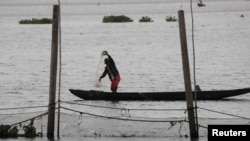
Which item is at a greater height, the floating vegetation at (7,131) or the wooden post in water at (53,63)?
the wooden post in water at (53,63)

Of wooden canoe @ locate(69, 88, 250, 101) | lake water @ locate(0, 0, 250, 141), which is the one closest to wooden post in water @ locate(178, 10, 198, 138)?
lake water @ locate(0, 0, 250, 141)

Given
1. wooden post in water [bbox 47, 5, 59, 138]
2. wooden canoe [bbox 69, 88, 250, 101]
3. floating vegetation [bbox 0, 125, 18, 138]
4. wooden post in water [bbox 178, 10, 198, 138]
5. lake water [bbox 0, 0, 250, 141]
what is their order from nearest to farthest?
wooden post in water [bbox 178, 10, 198, 138], wooden post in water [bbox 47, 5, 59, 138], floating vegetation [bbox 0, 125, 18, 138], lake water [bbox 0, 0, 250, 141], wooden canoe [bbox 69, 88, 250, 101]

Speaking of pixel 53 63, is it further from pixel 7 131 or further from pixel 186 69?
pixel 186 69

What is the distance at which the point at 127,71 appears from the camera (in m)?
38.8

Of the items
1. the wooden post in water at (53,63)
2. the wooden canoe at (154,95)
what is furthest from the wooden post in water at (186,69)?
the wooden canoe at (154,95)

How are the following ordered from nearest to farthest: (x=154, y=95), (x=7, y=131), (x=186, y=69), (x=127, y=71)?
1. (x=186, y=69)
2. (x=7, y=131)
3. (x=154, y=95)
4. (x=127, y=71)

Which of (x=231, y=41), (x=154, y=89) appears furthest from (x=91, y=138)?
(x=231, y=41)

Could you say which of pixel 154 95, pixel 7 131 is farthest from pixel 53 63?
pixel 154 95

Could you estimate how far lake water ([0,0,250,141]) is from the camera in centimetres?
2009

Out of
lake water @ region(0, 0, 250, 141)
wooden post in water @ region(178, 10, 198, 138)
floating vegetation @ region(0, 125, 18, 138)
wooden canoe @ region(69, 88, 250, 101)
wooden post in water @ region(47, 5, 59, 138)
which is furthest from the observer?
wooden canoe @ region(69, 88, 250, 101)

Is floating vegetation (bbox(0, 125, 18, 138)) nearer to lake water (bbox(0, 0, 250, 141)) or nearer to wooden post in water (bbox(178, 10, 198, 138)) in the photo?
lake water (bbox(0, 0, 250, 141))

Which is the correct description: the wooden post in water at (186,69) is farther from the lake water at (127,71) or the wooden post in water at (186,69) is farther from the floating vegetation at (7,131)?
the floating vegetation at (7,131)

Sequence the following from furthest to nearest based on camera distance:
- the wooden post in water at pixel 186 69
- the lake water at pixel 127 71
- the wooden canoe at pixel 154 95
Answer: the wooden canoe at pixel 154 95 → the lake water at pixel 127 71 → the wooden post in water at pixel 186 69

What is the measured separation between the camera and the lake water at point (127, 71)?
20.1m
